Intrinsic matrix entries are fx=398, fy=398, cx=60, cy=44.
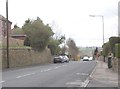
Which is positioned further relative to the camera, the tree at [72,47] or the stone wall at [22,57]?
A: the tree at [72,47]

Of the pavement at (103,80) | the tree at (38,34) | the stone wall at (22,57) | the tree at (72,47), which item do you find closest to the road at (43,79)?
the pavement at (103,80)

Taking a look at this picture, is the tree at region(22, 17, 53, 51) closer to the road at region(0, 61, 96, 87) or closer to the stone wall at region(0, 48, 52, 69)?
the stone wall at region(0, 48, 52, 69)

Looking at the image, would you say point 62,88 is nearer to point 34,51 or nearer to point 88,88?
point 88,88

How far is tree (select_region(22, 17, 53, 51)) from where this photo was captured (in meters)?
68.1

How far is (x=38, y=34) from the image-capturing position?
68.1 metres

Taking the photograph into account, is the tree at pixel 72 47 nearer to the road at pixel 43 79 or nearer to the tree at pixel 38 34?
the tree at pixel 38 34

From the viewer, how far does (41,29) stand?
68562 millimetres

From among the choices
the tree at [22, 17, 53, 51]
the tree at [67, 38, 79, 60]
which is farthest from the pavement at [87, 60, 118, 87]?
the tree at [67, 38, 79, 60]

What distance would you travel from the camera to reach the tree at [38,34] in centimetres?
6806

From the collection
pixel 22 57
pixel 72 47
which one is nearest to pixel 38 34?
pixel 22 57

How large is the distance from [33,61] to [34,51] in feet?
11.5

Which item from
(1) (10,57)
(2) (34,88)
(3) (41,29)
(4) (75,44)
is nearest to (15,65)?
(1) (10,57)

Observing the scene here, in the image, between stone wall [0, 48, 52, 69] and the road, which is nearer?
the road

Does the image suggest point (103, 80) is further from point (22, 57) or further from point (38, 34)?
point (38, 34)
